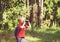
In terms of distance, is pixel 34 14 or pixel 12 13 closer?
pixel 12 13

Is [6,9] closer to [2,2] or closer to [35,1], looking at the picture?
[2,2]

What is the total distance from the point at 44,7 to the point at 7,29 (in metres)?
5.40

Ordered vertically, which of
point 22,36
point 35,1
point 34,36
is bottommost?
point 34,36

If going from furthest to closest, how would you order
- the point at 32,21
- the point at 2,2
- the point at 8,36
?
the point at 32,21 < the point at 2,2 < the point at 8,36

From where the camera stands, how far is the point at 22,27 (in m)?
9.19

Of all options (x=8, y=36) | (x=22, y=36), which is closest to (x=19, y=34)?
(x=22, y=36)

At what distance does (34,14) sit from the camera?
22.8 m

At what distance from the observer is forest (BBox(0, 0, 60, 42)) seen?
19.3 meters

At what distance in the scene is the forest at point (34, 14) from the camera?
19.3 meters

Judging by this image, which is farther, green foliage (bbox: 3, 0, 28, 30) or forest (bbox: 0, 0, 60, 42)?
green foliage (bbox: 3, 0, 28, 30)

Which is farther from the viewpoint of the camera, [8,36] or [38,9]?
[38,9]

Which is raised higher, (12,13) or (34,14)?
(12,13)

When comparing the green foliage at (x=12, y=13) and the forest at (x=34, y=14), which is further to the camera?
the green foliage at (x=12, y=13)

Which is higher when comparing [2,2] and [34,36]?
[2,2]
